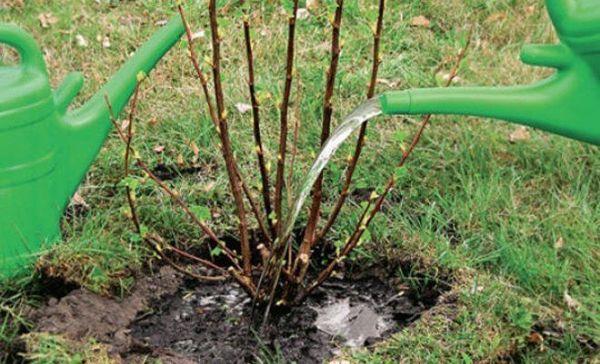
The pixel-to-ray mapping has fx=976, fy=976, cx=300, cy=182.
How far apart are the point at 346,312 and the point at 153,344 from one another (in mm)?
534

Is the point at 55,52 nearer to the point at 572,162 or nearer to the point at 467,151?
the point at 467,151

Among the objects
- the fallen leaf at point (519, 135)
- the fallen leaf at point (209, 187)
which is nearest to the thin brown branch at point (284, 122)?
the fallen leaf at point (209, 187)

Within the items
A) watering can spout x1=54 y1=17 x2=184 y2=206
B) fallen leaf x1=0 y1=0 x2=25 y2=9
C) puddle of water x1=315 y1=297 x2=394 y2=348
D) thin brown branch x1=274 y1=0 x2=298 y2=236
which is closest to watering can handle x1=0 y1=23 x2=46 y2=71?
watering can spout x1=54 y1=17 x2=184 y2=206

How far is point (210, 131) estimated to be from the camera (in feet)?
11.0

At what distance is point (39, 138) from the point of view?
2527mm

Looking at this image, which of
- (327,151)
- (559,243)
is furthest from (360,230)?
(559,243)

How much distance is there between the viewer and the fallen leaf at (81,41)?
13.3ft

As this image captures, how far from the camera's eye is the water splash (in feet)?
7.69

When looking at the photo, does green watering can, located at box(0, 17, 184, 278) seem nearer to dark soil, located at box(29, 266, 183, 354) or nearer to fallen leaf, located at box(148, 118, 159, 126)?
dark soil, located at box(29, 266, 183, 354)

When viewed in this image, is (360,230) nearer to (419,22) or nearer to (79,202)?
(79,202)

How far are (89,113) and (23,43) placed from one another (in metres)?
0.28

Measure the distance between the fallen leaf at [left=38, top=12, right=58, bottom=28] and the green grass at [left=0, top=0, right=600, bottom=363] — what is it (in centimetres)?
3

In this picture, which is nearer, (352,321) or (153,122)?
(352,321)

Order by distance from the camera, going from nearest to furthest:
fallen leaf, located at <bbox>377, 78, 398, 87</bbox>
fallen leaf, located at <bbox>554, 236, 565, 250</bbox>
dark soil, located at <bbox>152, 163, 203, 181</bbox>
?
fallen leaf, located at <bbox>554, 236, 565, 250</bbox> → dark soil, located at <bbox>152, 163, 203, 181</bbox> → fallen leaf, located at <bbox>377, 78, 398, 87</bbox>
